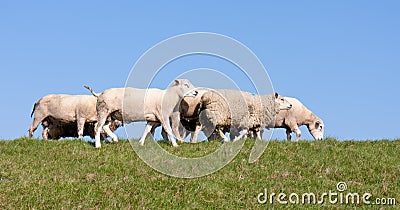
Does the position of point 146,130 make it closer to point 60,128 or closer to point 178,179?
point 178,179

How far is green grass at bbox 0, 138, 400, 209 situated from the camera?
12.5 metres

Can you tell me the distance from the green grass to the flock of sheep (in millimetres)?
1156

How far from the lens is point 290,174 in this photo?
14.6 meters

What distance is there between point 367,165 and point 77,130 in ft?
41.4

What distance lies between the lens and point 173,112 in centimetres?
2008

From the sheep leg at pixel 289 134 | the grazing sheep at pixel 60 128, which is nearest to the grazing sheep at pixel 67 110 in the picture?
the grazing sheep at pixel 60 128

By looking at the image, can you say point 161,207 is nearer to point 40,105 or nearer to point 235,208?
point 235,208

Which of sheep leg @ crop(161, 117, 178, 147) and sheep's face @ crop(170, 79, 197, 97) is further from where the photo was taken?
sheep's face @ crop(170, 79, 197, 97)

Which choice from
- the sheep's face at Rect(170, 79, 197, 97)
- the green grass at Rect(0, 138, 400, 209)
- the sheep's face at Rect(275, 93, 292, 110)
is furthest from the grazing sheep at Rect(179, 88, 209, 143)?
the sheep's face at Rect(275, 93, 292, 110)

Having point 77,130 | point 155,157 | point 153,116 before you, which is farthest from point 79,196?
point 77,130

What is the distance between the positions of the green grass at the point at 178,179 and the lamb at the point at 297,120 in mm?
8138

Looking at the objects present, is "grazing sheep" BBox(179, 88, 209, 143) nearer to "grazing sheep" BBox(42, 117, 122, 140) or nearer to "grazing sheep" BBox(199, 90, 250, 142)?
"grazing sheep" BBox(199, 90, 250, 142)

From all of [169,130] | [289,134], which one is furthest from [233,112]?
[289,134]

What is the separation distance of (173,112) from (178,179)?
641cm
